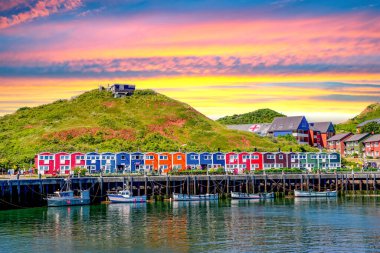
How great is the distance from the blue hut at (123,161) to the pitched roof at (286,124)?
76702 mm

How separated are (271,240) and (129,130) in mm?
113989

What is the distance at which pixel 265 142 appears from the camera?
16825 cm

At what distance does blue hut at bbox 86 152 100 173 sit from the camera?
12062 centimetres

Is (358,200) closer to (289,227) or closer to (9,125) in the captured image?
(289,227)

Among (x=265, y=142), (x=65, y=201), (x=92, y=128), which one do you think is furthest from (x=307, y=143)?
(x=65, y=201)

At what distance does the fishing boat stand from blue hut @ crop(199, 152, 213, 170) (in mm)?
38592

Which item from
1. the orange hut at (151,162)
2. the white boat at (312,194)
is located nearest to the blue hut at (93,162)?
the orange hut at (151,162)

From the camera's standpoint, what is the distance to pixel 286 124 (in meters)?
189

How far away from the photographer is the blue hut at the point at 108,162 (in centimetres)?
12150

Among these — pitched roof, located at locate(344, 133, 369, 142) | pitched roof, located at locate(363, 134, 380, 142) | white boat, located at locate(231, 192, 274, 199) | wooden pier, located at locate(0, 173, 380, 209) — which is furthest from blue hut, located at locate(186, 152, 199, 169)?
pitched roof, located at locate(344, 133, 369, 142)

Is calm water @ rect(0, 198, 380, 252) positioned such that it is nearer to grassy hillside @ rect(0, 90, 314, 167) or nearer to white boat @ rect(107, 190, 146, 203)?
white boat @ rect(107, 190, 146, 203)

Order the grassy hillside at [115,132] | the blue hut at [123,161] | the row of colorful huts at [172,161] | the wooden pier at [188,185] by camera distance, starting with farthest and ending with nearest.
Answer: the grassy hillside at [115,132] → the blue hut at [123,161] → the row of colorful huts at [172,161] → the wooden pier at [188,185]

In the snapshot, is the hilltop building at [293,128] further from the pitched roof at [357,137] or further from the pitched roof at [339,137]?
the pitched roof at [357,137]

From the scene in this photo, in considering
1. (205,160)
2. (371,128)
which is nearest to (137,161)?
(205,160)
